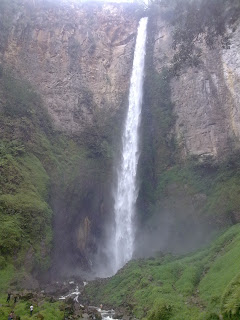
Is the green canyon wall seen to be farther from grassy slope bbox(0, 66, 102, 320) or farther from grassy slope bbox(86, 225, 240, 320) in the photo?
grassy slope bbox(86, 225, 240, 320)

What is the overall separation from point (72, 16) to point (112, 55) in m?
6.02

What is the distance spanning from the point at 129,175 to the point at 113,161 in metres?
1.94

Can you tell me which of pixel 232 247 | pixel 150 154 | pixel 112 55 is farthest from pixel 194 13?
pixel 112 55

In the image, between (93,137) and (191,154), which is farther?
(93,137)

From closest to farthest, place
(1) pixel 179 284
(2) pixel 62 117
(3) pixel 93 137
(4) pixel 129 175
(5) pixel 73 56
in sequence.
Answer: (1) pixel 179 284, (4) pixel 129 175, (2) pixel 62 117, (3) pixel 93 137, (5) pixel 73 56

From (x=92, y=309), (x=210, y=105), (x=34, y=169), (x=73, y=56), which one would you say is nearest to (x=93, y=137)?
(x=34, y=169)

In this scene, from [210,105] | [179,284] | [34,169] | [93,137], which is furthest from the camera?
[93,137]

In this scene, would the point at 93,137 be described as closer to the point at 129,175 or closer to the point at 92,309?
the point at 129,175

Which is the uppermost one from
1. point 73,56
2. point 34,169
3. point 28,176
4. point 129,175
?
point 73,56

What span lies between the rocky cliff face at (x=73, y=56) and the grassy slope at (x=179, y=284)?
15511 mm

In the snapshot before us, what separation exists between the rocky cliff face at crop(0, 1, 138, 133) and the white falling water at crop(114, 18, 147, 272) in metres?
1.17

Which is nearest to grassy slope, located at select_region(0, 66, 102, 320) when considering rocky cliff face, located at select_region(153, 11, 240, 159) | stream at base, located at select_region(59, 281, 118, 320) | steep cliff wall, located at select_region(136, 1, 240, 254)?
stream at base, located at select_region(59, 281, 118, 320)

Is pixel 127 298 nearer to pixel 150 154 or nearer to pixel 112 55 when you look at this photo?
pixel 150 154

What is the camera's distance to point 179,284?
16.0 m
